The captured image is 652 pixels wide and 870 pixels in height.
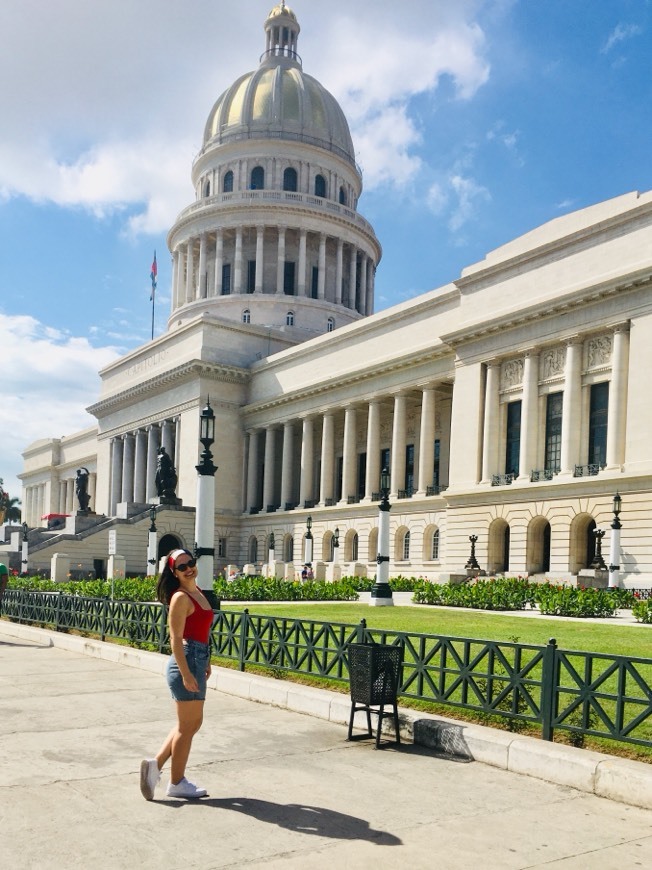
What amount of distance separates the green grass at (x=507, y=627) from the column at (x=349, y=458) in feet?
102

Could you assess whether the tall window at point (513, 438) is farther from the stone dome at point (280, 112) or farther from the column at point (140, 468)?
the stone dome at point (280, 112)

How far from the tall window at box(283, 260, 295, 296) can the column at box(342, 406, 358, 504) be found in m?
26.2

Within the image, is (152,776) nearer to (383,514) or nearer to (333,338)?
(383,514)

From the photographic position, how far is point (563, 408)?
140ft

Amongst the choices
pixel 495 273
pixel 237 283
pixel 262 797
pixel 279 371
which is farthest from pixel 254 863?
pixel 237 283

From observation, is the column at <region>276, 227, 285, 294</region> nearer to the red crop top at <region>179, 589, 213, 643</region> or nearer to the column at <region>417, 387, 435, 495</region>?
the column at <region>417, 387, 435, 495</region>

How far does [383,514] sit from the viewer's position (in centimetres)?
3262

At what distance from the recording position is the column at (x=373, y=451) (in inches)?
2274

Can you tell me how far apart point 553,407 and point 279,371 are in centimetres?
2801

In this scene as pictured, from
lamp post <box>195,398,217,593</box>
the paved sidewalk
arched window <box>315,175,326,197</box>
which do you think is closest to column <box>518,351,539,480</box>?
lamp post <box>195,398,217,593</box>

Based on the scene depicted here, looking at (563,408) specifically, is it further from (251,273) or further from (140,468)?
(251,273)

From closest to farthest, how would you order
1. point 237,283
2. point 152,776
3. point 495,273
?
point 152,776
point 495,273
point 237,283

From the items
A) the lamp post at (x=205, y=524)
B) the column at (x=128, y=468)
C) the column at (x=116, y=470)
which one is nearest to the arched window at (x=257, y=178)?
the column at (x=128, y=468)

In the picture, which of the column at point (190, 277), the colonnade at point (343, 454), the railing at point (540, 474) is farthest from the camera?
the column at point (190, 277)
